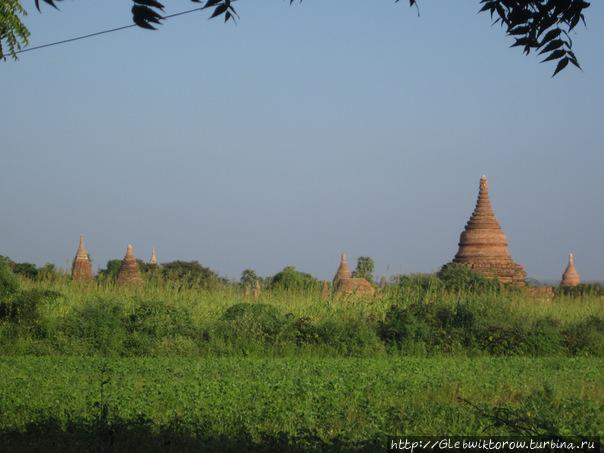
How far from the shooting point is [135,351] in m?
13.7

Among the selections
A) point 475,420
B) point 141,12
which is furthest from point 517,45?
point 475,420

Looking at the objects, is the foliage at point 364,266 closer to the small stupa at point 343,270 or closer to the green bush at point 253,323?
the small stupa at point 343,270

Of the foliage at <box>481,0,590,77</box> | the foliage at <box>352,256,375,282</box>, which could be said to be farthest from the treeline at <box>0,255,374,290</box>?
the foliage at <box>481,0,590,77</box>

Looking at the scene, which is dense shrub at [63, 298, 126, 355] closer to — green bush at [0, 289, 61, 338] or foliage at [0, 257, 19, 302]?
green bush at [0, 289, 61, 338]

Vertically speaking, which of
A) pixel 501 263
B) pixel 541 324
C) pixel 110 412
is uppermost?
pixel 501 263

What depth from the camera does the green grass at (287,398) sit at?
693 centimetres

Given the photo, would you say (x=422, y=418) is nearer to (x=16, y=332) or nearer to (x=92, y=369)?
(x=92, y=369)

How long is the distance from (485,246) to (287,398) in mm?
27404

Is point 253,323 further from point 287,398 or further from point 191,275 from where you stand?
point 191,275

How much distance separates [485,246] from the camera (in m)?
35.2

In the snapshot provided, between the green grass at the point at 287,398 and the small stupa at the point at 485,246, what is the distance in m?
21.8

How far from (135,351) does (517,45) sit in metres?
10.8

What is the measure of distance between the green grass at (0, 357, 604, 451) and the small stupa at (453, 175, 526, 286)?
21.8 meters

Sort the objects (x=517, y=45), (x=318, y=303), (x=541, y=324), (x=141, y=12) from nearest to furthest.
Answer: (x=141, y=12), (x=517, y=45), (x=541, y=324), (x=318, y=303)
